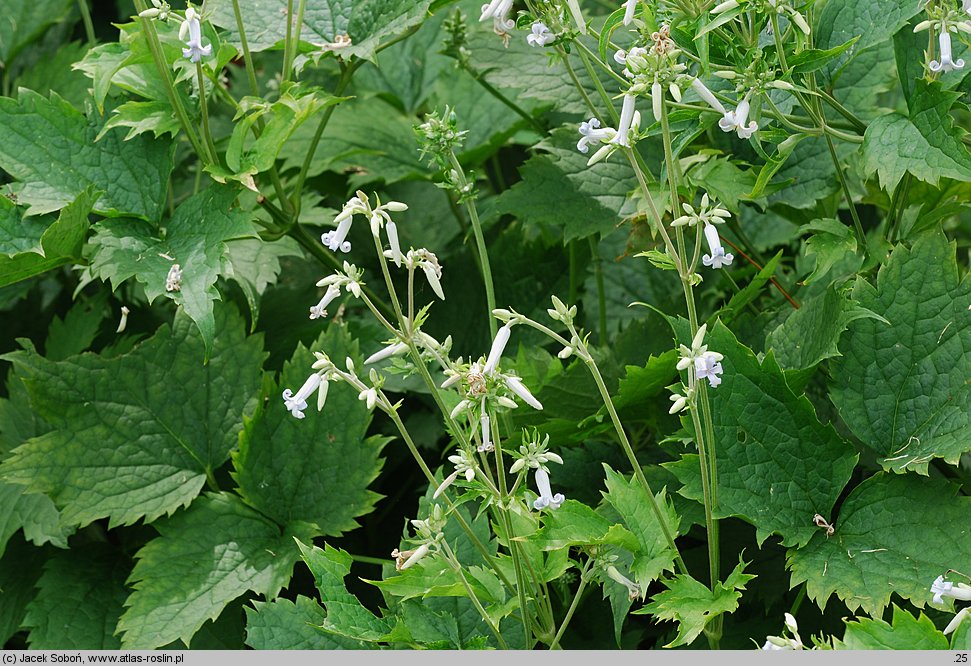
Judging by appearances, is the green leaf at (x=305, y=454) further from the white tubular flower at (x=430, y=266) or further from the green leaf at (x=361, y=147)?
the white tubular flower at (x=430, y=266)

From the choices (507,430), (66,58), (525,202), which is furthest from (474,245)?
(66,58)

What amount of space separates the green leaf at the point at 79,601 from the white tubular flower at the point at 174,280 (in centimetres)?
64

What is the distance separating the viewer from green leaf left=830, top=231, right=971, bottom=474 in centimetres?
153

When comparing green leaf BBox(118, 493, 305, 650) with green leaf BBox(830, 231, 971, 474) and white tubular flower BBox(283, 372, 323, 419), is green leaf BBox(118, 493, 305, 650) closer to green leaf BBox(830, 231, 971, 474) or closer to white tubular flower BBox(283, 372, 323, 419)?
white tubular flower BBox(283, 372, 323, 419)

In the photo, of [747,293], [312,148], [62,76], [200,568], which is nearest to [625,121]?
[747,293]

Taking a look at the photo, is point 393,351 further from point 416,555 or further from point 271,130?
point 271,130

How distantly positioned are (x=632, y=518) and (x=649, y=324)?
0.55m

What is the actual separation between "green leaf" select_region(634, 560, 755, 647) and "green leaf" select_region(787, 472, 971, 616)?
0.14 m

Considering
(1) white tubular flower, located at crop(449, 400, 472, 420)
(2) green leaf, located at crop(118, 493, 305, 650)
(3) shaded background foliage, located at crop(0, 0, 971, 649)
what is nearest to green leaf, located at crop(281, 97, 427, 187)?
(3) shaded background foliage, located at crop(0, 0, 971, 649)

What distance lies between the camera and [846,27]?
159 cm

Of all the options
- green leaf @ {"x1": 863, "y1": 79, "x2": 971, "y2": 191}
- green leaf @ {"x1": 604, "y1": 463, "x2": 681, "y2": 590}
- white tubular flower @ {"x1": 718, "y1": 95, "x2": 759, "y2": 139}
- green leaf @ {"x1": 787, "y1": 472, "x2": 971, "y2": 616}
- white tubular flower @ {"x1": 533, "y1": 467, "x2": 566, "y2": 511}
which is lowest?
green leaf @ {"x1": 787, "y1": 472, "x2": 971, "y2": 616}

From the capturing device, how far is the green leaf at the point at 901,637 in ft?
3.96

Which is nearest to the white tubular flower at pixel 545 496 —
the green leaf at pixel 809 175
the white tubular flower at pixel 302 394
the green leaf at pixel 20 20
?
the white tubular flower at pixel 302 394

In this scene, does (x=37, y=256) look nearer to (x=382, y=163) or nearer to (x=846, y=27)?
(x=382, y=163)
